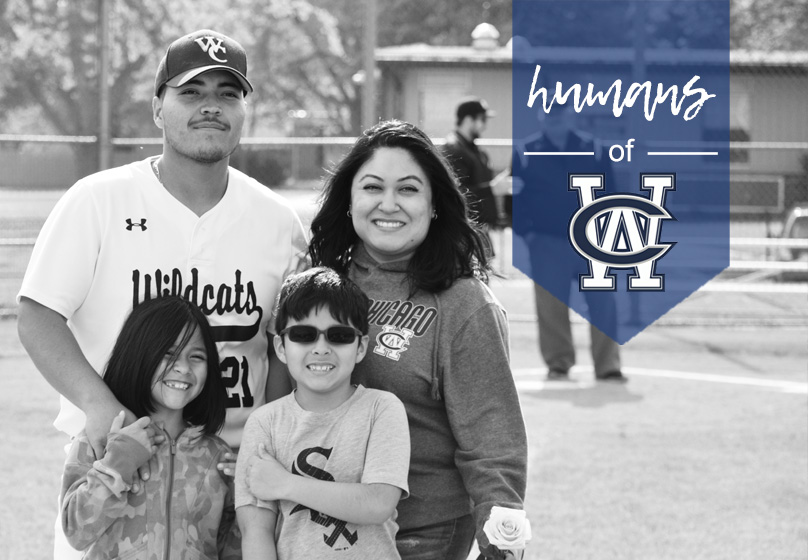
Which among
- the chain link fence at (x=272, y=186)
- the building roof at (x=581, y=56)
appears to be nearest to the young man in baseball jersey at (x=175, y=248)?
the chain link fence at (x=272, y=186)

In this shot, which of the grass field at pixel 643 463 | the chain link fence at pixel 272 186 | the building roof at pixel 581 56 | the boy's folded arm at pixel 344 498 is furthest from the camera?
the building roof at pixel 581 56

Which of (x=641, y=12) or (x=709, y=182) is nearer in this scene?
(x=641, y=12)

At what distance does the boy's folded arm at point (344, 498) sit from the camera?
2.36m

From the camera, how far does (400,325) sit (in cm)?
258

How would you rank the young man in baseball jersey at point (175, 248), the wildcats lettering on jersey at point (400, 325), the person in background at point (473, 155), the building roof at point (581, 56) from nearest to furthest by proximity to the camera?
the wildcats lettering on jersey at point (400, 325) → the young man in baseball jersey at point (175, 248) → the person in background at point (473, 155) → the building roof at point (581, 56)

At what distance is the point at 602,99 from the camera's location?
17.4 metres

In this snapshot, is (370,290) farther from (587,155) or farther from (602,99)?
(602,99)

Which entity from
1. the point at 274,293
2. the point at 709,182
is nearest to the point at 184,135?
the point at 274,293

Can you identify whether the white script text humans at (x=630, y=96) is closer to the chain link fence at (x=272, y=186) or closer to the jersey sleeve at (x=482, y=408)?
the chain link fence at (x=272, y=186)

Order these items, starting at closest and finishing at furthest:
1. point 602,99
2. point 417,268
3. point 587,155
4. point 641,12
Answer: point 417,268
point 587,155
point 641,12
point 602,99

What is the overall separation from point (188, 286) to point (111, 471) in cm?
60

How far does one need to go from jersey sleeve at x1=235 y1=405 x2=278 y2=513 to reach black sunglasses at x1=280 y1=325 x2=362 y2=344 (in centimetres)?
20

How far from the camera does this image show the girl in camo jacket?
246cm
